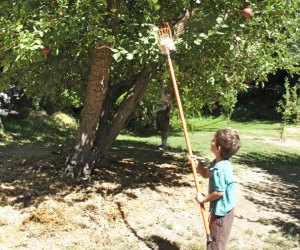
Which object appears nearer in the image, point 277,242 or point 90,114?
point 277,242

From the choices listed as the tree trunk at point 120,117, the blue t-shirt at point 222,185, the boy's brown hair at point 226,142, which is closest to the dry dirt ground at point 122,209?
the tree trunk at point 120,117

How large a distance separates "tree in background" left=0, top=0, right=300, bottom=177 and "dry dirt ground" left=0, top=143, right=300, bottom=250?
0.65 meters

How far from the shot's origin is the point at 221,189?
163 inches

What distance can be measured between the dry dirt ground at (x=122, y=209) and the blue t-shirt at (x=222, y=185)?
1249 mm

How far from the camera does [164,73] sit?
7.74 meters

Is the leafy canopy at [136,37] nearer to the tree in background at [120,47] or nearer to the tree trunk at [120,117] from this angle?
the tree in background at [120,47]

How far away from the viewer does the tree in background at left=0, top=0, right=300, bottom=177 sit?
5340 millimetres

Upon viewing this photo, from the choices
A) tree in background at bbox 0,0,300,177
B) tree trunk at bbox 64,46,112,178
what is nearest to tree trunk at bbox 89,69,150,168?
tree in background at bbox 0,0,300,177

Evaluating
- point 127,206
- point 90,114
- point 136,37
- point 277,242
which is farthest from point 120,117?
point 277,242

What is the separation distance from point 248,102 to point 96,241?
2441cm

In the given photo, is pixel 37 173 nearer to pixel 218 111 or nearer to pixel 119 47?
pixel 119 47

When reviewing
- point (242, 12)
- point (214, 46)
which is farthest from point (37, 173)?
point (242, 12)

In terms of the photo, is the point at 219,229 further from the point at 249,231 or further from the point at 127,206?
the point at 127,206

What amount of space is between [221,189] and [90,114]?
11.1 ft
